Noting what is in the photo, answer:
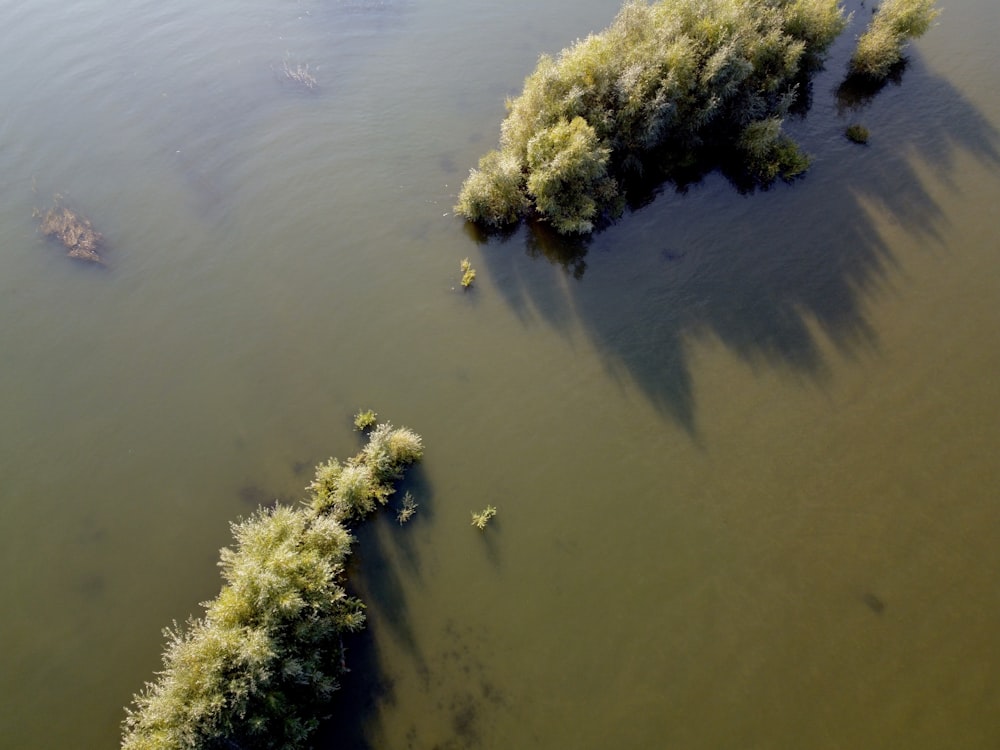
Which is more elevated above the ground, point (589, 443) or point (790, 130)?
point (790, 130)

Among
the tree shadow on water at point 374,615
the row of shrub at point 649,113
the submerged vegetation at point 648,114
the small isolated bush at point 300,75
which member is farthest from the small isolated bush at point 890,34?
the tree shadow on water at point 374,615

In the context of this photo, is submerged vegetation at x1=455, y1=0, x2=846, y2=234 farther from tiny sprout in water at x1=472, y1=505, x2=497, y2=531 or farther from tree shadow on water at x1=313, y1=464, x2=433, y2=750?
tree shadow on water at x1=313, y1=464, x2=433, y2=750

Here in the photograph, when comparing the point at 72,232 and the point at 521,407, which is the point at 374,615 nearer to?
the point at 521,407

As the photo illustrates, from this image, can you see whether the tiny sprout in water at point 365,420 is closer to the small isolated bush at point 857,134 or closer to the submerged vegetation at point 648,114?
the submerged vegetation at point 648,114

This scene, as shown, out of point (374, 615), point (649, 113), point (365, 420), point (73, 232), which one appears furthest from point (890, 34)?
point (73, 232)

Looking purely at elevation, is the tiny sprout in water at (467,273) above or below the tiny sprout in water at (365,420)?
above

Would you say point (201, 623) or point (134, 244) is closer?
point (201, 623)

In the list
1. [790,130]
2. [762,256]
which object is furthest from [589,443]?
[790,130]

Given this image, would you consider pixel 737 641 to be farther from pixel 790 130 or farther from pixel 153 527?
pixel 790 130
